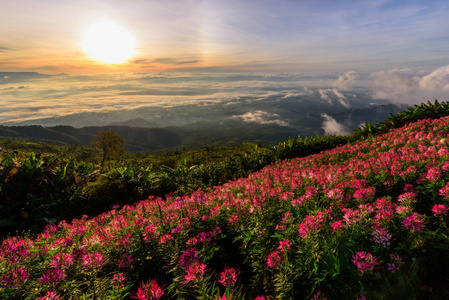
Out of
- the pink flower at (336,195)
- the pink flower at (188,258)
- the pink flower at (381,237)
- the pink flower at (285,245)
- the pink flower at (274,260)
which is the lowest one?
the pink flower at (188,258)

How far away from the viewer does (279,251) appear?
2.84m

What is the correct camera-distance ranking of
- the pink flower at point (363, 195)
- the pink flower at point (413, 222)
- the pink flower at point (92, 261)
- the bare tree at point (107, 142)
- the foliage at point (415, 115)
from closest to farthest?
the pink flower at point (413, 222)
the pink flower at point (92, 261)
the pink flower at point (363, 195)
the foliage at point (415, 115)
the bare tree at point (107, 142)

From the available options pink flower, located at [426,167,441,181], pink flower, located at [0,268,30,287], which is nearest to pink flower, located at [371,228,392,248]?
pink flower, located at [426,167,441,181]

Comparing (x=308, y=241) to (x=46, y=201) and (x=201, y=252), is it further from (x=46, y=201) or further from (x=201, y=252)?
(x=46, y=201)

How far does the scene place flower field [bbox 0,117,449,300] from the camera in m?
2.29

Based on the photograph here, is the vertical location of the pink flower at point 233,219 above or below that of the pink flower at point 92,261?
above

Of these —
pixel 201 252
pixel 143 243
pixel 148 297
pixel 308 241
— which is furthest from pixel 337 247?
pixel 143 243

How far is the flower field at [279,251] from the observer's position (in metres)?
2.29

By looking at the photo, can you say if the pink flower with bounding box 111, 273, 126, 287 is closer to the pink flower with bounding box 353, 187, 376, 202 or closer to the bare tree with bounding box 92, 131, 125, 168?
the pink flower with bounding box 353, 187, 376, 202

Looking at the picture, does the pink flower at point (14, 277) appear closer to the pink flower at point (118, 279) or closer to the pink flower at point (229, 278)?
the pink flower at point (118, 279)

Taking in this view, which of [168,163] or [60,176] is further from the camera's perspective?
[168,163]

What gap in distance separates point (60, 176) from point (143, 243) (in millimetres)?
6785

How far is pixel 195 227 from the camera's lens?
12.5 feet

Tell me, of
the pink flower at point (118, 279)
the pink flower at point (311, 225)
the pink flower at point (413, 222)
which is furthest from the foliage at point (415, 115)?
the pink flower at point (118, 279)
